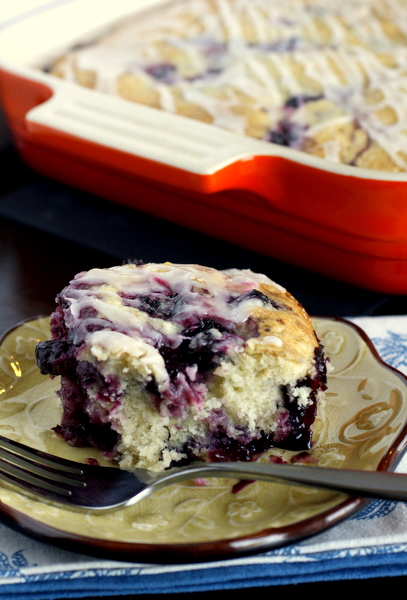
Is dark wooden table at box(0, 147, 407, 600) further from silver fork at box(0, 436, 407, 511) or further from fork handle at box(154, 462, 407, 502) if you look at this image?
fork handle at box(154, 462, 407, 502)

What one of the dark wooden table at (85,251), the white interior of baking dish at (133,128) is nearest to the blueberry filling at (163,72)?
the white interior of baking dish at (133,128)

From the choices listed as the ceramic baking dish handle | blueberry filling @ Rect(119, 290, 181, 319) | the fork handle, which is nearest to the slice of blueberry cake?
blueberry filling @ Rect(119, 290, 181, 319)

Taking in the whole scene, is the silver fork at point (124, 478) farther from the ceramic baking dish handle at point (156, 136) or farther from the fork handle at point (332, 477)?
the ceramic baking dish handle at point (156, 136)

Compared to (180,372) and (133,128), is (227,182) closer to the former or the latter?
(133,128)

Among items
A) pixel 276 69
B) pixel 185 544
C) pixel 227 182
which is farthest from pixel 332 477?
pixel 276 69

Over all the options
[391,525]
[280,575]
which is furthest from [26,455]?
[391,525]

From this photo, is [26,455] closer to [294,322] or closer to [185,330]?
[185,330]
